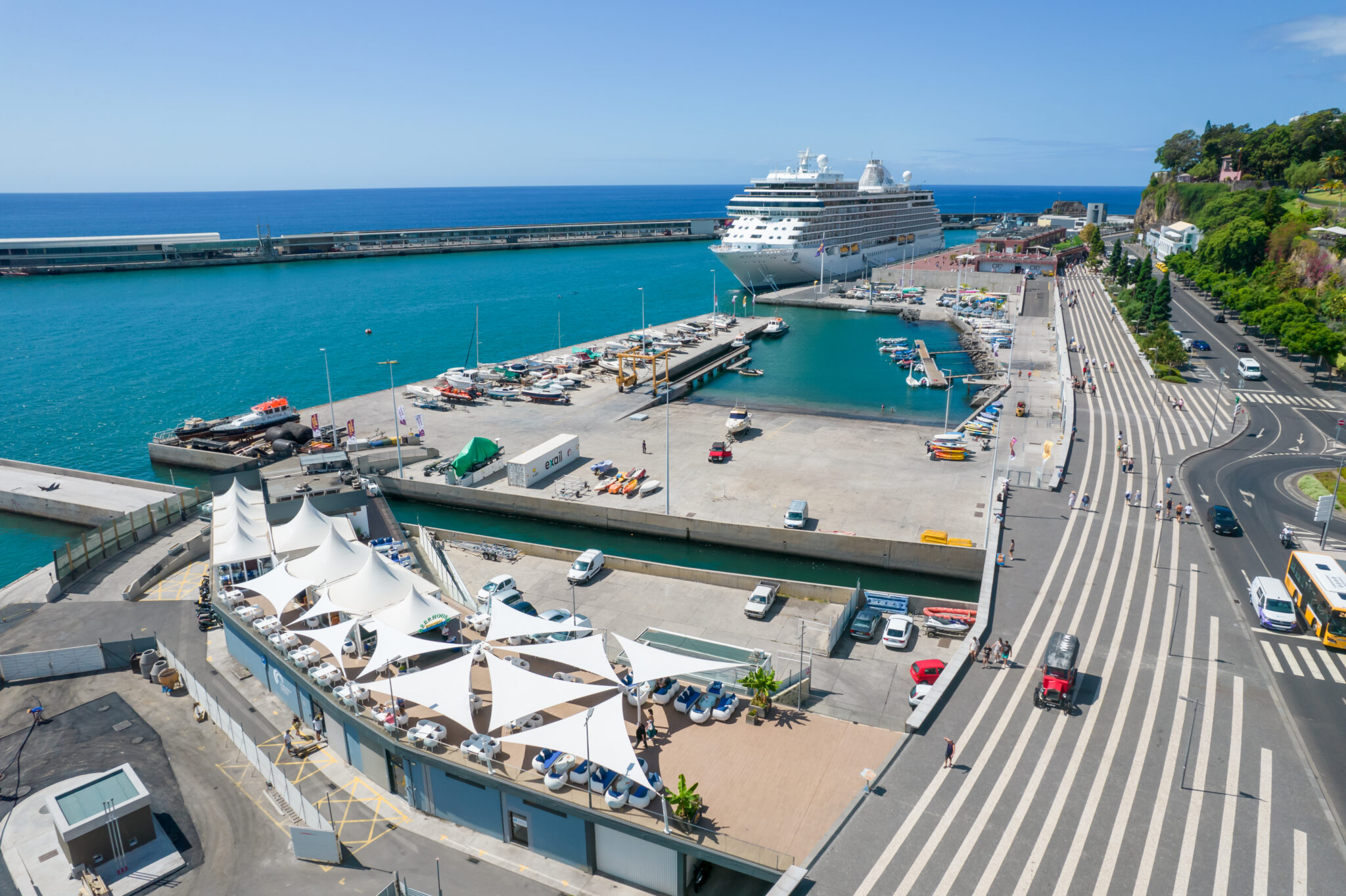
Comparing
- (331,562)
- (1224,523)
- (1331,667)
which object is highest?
(331,562)

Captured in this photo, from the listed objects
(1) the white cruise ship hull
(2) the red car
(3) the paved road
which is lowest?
(2) the red car

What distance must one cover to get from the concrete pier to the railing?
96.8 feet

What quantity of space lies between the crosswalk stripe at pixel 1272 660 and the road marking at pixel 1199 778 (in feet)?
4.46

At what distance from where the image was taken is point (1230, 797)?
19.1 metres

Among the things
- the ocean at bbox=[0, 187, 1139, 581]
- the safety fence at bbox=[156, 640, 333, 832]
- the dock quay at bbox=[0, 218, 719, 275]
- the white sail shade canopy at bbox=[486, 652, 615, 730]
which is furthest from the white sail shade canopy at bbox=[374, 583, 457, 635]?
the dock quay at bbox=[0, 218, 719, 275]

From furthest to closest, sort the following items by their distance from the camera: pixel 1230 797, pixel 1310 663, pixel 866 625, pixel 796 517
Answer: pixel 796 517 < pixel 866 625 < pixel 1310 663 < pixel 1230 797

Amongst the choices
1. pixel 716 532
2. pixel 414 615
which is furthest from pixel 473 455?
pixel 414 615

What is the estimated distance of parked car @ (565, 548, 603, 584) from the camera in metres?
33.6

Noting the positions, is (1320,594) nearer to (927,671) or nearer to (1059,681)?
(1059,681)

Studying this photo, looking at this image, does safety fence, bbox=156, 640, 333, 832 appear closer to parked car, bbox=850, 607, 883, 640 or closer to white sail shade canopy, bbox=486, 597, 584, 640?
white sail shade canopy, bbox=486, 597, 584, 640

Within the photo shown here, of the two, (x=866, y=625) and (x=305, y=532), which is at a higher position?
(x=305, y=532)

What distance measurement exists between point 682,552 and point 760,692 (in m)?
18.1

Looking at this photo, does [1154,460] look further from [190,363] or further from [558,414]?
[190,363]

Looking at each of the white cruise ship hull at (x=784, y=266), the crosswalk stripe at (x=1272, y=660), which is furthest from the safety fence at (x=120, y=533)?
the white cruise ship hull at (x=784, y=266)
